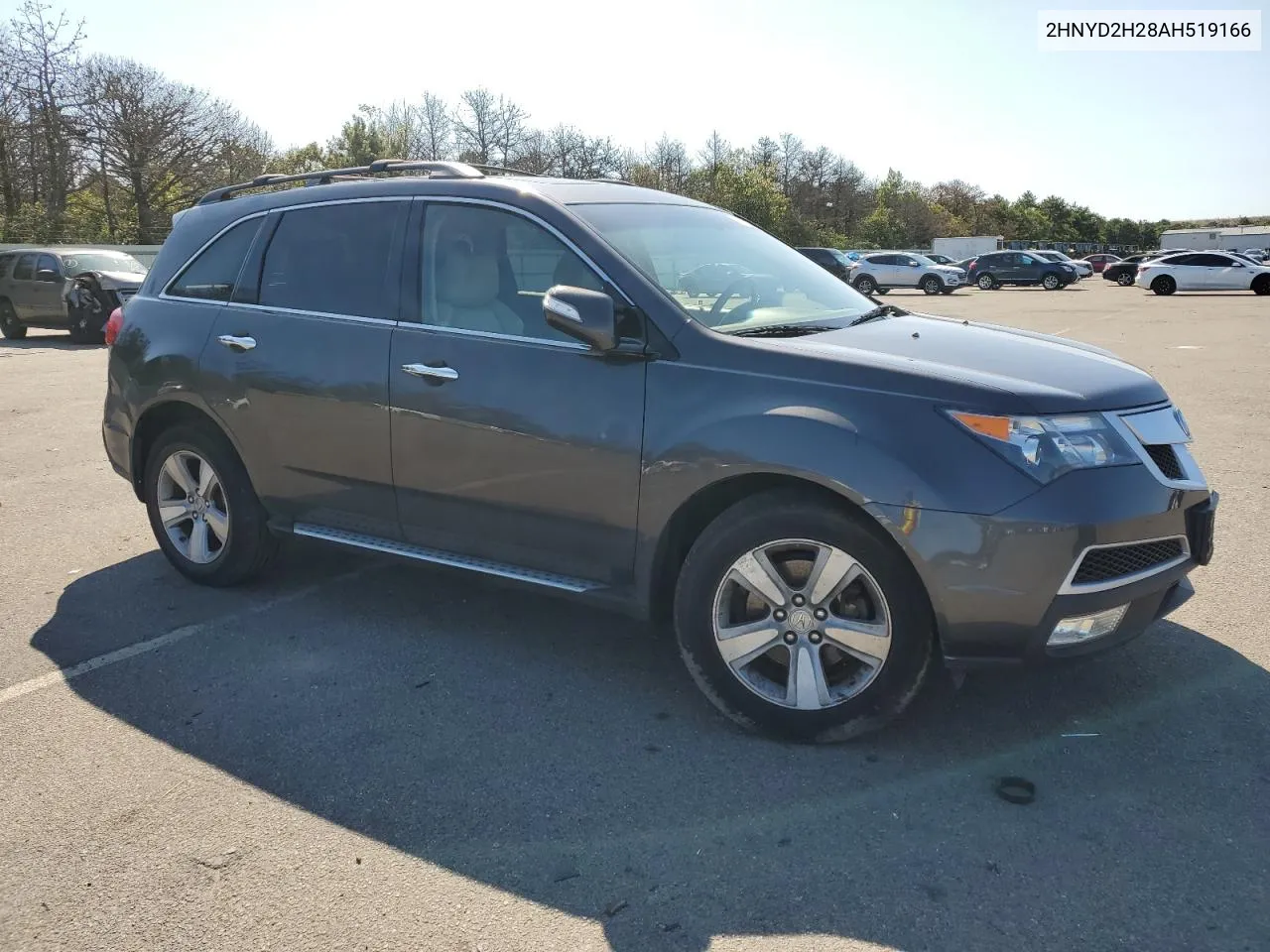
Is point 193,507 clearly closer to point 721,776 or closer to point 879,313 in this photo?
point 721,776

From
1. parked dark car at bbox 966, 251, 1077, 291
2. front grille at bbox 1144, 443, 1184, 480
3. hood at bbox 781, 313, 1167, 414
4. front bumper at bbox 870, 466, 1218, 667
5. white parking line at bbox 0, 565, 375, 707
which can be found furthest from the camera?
parked dark car at bbox 966, 251, 1077, 291

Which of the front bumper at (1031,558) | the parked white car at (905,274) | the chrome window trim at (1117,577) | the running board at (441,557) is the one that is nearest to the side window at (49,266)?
the running board at (441,557)

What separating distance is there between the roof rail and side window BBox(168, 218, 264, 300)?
0.80 ft

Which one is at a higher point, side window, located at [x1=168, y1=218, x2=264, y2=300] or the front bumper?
side window, located at [x1=168, y1=218, x2=264, y2=300]

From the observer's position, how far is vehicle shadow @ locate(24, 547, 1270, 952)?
2.58 metres

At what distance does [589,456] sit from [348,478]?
129 cm

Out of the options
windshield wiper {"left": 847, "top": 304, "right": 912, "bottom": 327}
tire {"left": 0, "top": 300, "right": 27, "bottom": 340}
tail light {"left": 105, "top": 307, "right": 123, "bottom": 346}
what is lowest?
tire {"left": 0, "top": 300, "right": 27, "bottom": 340}

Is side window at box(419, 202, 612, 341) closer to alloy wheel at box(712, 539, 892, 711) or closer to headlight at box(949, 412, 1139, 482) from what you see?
alloy wheel at box(712, 539, 892, 711)

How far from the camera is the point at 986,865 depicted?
8.96 feet

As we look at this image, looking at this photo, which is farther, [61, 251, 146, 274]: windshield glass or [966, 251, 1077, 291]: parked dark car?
[966, 251, 1077, 291]: parked dark car

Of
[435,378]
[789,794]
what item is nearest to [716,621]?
[789,794]

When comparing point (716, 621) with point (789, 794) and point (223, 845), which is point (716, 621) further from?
point (223, 845)

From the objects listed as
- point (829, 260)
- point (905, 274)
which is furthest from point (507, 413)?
point (905, 274)

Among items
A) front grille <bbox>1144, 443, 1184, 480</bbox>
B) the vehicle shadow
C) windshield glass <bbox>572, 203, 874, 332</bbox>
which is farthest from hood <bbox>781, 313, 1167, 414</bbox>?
the vehicle shadow
